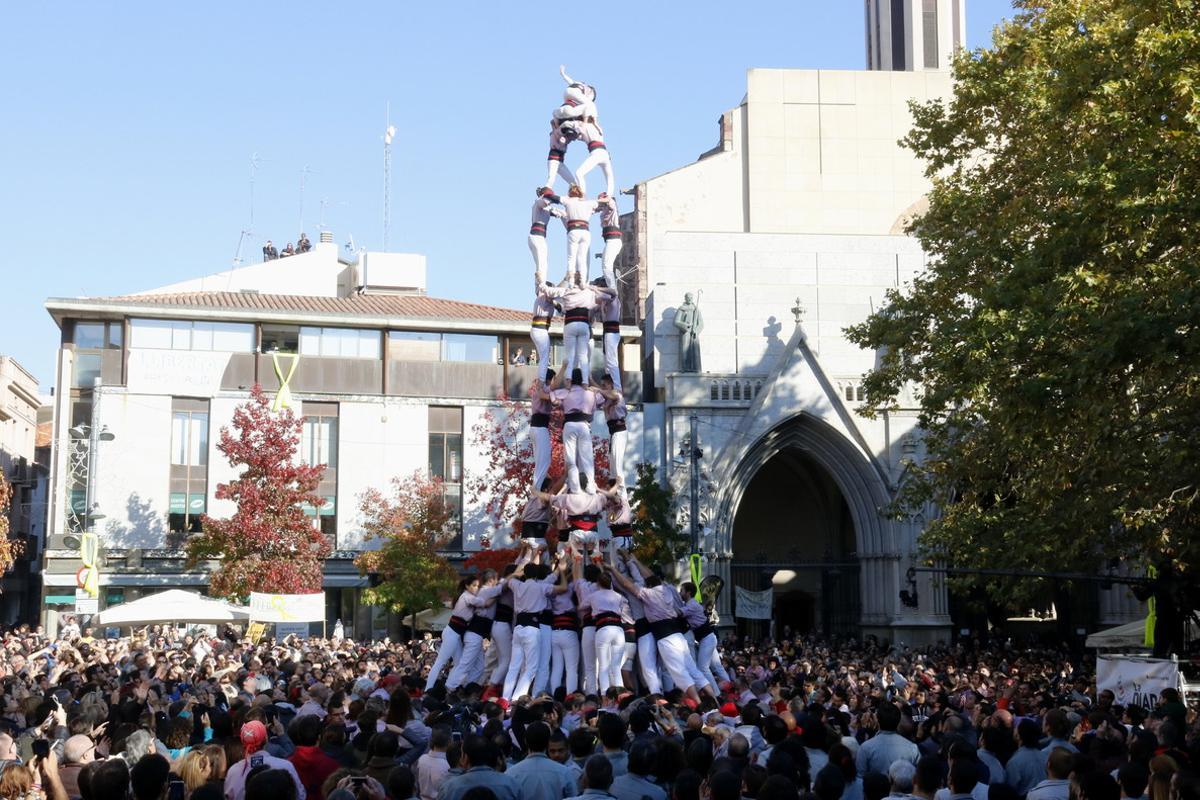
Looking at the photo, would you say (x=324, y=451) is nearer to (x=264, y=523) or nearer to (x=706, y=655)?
(x=264, y=523)

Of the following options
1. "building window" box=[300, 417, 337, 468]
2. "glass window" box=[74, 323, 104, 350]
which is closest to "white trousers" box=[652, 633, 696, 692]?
"building window" box=[300, 417, 337, 468]

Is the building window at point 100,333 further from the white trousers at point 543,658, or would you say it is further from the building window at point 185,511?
the white trousers at point 543,658

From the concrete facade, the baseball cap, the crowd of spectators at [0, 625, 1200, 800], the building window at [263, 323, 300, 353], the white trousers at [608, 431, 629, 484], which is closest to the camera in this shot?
the crowd of spectators at [0, 625, 1200, 800]

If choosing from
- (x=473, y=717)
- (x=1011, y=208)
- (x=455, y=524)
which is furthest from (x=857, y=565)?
(x=473, y=717)

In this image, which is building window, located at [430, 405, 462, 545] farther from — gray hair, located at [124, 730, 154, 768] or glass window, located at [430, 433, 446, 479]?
gray hair, located at [124, 730, 154, 768]

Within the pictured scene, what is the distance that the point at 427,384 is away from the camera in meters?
50.9

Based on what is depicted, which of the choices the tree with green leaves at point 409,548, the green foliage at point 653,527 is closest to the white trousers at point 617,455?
the green foliage at point 653,527

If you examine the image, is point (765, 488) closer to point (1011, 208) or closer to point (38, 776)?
point (1011, 208)

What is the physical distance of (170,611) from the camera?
1148 inches

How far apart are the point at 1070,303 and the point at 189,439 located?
3492 cm

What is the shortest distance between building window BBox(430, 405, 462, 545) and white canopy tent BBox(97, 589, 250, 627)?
18888 millimetres

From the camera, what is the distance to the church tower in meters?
62.8

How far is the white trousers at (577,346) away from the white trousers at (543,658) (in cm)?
433

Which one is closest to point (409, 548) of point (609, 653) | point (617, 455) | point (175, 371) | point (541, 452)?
point (175, 371)
